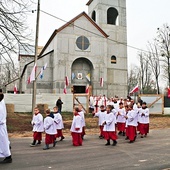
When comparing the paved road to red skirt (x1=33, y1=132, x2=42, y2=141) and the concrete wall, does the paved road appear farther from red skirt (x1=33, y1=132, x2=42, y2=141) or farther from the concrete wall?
the concrete wall

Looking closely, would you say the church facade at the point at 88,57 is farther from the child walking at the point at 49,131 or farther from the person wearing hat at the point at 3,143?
the person wearing hat at the point at 3,143

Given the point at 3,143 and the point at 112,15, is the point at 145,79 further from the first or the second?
the point at 3,143

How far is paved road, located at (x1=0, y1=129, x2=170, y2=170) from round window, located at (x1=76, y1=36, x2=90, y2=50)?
24.2 meters

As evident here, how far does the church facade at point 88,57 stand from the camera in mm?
33438

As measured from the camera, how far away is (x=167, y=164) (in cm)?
770

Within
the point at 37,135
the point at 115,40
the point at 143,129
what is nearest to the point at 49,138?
the point at 37,135

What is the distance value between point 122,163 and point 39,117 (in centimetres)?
467

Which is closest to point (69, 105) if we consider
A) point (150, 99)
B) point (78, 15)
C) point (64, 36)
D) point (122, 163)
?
point (150, 99)

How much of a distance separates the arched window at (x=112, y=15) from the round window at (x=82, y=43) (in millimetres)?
6919

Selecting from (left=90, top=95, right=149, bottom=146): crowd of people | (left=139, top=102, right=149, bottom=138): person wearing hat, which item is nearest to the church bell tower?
(left=90, top=95, right=149, bottom=146): crowd of people

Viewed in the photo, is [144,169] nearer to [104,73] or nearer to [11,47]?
[11,47]

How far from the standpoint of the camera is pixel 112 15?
129ft

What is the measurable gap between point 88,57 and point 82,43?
196 cm

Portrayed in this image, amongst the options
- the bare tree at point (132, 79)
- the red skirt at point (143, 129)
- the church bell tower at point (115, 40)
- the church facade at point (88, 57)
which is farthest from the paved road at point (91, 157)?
the bare tree at point (132, 79)
